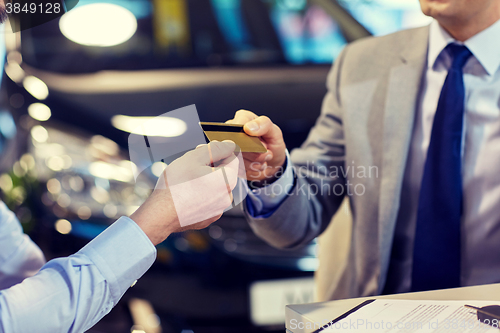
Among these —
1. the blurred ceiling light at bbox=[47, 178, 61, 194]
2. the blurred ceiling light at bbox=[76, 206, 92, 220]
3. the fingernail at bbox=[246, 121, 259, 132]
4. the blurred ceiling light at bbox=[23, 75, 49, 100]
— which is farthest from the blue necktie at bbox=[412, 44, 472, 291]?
the blurred ceiling light at bbox=[23, 75, 49, 100]

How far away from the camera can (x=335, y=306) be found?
1.91 ft

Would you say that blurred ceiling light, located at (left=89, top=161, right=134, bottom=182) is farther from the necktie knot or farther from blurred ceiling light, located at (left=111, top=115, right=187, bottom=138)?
the necktie knot

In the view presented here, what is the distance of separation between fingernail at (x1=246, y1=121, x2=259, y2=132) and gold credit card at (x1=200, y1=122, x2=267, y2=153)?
0.05 feet

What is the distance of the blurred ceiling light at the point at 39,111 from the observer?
1.28m

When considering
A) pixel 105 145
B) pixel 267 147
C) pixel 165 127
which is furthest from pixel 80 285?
pixel 105 145

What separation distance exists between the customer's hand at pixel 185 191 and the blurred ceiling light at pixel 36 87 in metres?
1.05

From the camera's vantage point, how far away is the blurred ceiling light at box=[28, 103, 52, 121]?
128 cm

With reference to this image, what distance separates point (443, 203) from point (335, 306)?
42 cm

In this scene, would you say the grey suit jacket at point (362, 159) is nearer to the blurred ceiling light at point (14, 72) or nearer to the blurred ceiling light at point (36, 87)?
the blurred ceiling light at point (36, 87)

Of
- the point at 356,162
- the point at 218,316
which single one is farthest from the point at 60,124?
the point at 356,162

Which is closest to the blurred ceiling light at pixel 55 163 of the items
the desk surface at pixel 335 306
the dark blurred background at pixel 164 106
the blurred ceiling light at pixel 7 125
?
the dark blurred background at pixel 164 106

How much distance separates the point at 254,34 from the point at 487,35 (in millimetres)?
1194

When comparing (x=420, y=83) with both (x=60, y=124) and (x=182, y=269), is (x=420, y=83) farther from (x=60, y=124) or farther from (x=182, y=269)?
(x=60, y=124)

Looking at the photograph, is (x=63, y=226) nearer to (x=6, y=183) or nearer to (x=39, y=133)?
(x=6, y=183)
